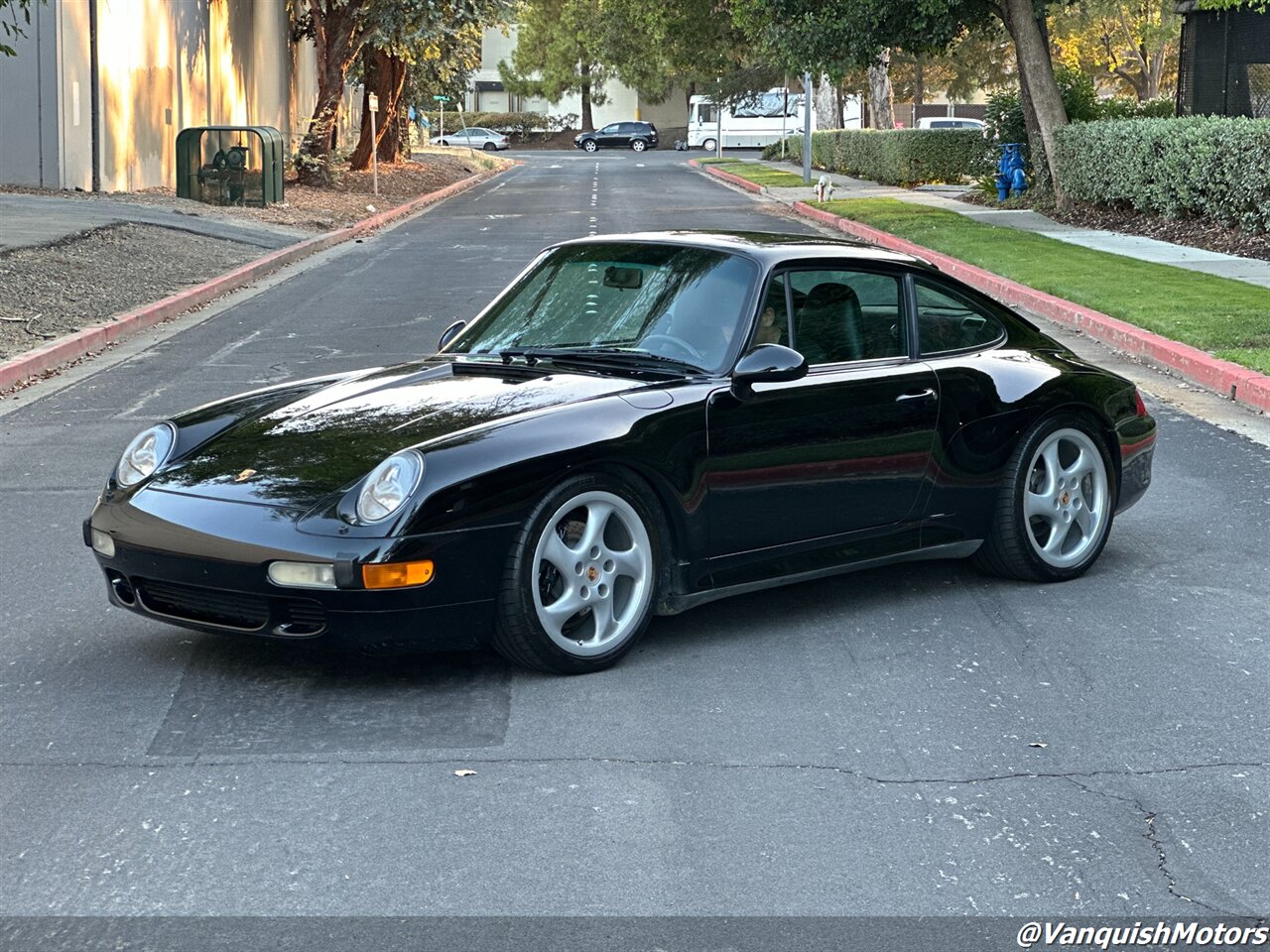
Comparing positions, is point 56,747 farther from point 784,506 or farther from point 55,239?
point 55,239

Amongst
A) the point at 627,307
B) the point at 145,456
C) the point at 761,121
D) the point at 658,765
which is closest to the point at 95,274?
the point at 145,456

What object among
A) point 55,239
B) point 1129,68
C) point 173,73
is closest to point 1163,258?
point 55,239

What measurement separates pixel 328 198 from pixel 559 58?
6666 cm

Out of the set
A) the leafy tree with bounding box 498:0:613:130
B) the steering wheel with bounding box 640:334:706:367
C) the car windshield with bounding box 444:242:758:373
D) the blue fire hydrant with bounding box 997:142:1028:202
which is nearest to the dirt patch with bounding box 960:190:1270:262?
the blue fire hydrant with bounding box 997:142:1028:202

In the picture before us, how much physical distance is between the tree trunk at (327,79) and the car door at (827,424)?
31390 millimetres

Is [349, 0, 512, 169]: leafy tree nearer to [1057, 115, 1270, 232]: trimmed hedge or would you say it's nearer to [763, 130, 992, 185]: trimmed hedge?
[763, 130, 992, 185]: trimmed hedge

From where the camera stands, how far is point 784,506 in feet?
19.5

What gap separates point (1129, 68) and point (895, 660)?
8379 centimetres

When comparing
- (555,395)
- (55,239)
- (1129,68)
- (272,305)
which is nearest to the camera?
(555,395)

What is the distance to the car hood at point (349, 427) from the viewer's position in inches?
207

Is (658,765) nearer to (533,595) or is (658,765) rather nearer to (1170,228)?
(533,595)

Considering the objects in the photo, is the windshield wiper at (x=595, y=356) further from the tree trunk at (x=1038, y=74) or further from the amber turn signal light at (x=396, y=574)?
the tree trunk at (x=1038, y=74)

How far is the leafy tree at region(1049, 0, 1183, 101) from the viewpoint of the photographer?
202 feet

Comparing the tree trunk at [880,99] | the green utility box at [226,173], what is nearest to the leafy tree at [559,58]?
the tree trunk at [880,99]
